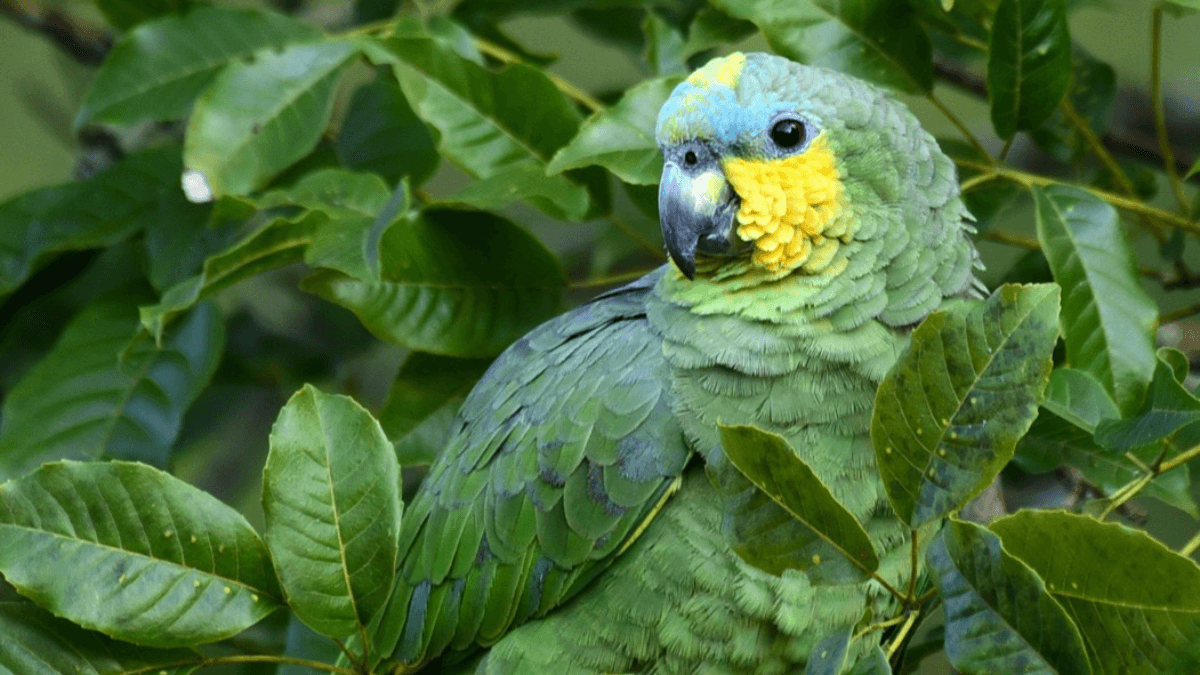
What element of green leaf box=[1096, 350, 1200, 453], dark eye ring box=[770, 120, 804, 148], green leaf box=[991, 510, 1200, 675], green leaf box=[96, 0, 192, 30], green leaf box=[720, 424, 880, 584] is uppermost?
green leaf box=[96, 0, 192, 30]

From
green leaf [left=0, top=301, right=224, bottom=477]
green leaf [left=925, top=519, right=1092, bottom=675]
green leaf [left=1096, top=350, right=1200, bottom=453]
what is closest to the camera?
green leaf [left=925, top=519, right=1092, bottom=675]

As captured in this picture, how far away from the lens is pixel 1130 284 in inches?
36.4

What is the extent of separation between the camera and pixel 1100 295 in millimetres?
916

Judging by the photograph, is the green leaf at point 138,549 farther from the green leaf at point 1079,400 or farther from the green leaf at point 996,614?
the green leaf at point 1079,400

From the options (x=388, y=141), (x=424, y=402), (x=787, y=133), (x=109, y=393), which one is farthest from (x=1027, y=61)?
(x=109, y=393)

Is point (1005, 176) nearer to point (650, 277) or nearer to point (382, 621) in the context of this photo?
point (650, 277)

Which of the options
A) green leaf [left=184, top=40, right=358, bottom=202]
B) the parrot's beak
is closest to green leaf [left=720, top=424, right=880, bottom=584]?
the parrot's beak

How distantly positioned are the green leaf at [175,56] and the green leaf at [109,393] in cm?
25

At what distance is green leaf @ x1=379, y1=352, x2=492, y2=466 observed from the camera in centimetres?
110

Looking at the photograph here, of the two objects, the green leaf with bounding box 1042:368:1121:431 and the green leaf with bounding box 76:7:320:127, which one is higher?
the green leaf with bounding box 76:7:320:127

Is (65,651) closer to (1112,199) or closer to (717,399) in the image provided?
(717,399)

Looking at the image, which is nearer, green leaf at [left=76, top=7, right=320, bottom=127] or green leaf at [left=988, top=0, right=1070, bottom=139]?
green leaf at [left=988, top=0, right=1070, bottom=139]

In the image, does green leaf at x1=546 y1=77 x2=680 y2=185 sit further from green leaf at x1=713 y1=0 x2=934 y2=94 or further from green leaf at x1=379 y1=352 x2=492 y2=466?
green leaf at x1=379 y1=352 x2=492 y2=466

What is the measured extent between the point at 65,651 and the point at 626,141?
0.63 metres
